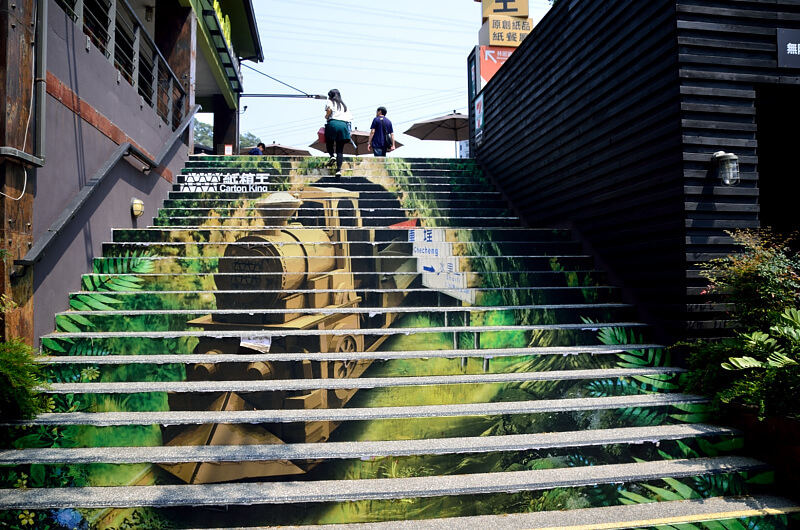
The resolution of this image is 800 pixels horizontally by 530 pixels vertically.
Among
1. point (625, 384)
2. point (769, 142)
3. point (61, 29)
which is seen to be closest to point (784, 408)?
point (625, 384)

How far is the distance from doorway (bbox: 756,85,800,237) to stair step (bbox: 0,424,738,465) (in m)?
3.17

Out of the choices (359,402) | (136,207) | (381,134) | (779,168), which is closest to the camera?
(359,402)

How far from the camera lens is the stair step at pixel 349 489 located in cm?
259

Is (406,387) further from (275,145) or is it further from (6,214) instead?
(275,145)

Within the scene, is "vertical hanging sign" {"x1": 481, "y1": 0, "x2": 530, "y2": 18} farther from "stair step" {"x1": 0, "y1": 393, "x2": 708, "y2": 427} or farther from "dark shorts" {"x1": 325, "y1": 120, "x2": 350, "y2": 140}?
"stair step" {"x1": 0, "y1": 393, "x2": 708, "y2": 427}

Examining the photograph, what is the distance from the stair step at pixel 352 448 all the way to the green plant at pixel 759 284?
0.87 m

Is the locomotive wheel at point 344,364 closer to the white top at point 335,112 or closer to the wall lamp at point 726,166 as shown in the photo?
the wall lamp at point 726,166

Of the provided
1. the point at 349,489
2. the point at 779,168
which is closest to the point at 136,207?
the point at 349,489

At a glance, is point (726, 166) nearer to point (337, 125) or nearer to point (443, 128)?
point (337, 125)

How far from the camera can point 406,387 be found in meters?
3.38

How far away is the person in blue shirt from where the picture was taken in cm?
1023

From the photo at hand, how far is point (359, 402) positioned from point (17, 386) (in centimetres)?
221

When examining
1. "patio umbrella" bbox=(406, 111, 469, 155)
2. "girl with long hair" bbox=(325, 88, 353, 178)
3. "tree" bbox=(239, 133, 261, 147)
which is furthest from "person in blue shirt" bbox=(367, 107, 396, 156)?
"tree" bbox=(239, 133, 261, 147)

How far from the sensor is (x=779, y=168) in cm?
507
